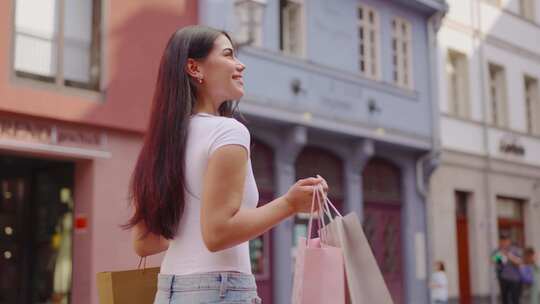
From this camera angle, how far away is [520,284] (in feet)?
59.6

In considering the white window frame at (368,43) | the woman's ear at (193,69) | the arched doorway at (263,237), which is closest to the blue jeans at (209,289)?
the woman's ear at (193,69)

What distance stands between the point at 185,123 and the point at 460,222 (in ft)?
63.8

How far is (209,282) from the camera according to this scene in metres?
2.24

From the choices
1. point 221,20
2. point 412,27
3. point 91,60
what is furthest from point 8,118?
point 412,27

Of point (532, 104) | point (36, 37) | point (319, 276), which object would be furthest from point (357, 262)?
point (532, 104)

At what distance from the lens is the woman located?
7.25ft

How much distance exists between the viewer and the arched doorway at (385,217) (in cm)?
1845

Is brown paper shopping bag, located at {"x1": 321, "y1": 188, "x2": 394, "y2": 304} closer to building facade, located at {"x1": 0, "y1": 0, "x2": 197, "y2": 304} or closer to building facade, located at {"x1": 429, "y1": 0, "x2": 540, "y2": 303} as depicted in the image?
building facade, located at {"x1": 0, "y1": 0, "x2": 197, "y2": 304}

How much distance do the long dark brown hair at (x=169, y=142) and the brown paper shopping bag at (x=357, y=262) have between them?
0.44 m

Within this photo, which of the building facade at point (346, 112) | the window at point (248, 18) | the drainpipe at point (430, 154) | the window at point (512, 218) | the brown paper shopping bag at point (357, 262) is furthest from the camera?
the window at point (512, 218)

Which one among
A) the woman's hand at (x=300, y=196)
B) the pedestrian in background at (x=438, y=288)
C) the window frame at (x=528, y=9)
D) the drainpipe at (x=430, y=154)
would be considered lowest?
the pedestrian in background at (x=438, y=288)

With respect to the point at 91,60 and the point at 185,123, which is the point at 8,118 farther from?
the point at 185,123

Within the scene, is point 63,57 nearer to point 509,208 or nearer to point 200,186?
point 200,186

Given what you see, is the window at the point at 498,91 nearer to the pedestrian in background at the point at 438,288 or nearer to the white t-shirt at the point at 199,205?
the pedestrian in background at the point at 438,288
